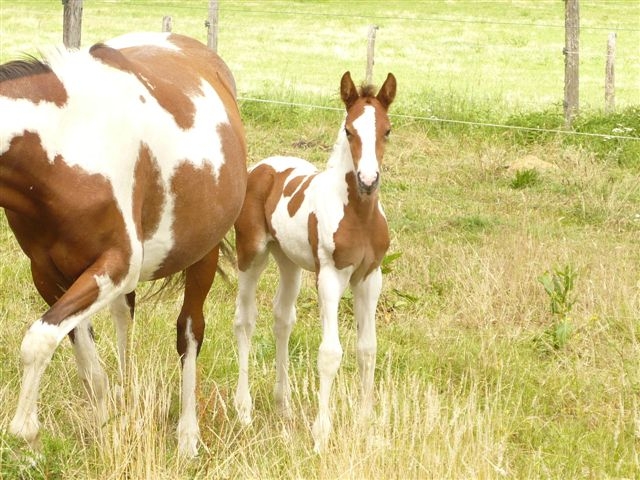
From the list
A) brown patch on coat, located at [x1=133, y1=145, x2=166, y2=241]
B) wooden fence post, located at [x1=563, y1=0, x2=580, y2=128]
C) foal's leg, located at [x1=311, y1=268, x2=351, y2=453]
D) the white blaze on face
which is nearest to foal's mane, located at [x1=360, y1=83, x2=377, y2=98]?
the white blaze on face

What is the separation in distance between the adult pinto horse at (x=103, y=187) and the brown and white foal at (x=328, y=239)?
0.39 m

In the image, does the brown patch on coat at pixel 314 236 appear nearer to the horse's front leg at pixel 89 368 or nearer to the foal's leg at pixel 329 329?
the foal's leg at pixel 329 329

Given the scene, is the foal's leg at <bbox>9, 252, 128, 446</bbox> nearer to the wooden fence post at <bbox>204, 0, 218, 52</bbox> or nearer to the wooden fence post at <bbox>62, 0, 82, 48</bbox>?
the wooden fence post at <bbox>62, 0, 82, 48</bbox>

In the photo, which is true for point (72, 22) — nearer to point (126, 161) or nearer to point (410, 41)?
point (126, 161)

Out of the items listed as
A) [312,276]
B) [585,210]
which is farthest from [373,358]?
[585,210]

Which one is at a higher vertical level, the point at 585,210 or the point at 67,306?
the point at 67,306

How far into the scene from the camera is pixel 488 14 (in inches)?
1399

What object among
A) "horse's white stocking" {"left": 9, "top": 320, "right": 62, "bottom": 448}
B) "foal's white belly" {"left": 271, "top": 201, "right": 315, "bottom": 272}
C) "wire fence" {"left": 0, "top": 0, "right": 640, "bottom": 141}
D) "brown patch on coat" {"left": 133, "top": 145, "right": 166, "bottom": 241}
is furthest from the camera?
"wire fence" {"left": 0, "top": 0, "right": 640, "bottom": 141}

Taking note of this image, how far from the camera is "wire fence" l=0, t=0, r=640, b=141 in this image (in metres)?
21.0

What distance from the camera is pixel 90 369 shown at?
4.64 m

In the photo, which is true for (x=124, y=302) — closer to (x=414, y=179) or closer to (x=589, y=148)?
(x=414, y=179)

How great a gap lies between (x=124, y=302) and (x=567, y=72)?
839 centimetres

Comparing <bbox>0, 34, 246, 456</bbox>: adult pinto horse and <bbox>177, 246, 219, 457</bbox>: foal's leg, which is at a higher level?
<bbox>0, 34, 246, 456</bbox>: adult pinto horse

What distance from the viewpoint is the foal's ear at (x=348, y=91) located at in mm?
5102
